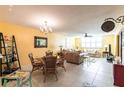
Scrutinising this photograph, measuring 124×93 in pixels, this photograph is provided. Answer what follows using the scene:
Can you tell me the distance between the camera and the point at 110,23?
10.4 feet

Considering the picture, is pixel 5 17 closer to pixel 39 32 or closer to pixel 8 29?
pixel 8 29

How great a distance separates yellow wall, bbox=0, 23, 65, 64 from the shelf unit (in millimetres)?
239

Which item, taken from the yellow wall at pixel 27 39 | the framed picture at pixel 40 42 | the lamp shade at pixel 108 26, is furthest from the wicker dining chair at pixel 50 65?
the lamp shade at pixel 108 26

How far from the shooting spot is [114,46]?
3.67 m

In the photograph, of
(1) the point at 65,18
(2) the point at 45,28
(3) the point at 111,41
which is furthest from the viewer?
(3) the point at 111,41

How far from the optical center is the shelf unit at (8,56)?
4.12m

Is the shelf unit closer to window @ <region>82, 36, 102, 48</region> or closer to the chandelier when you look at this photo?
the chandelier

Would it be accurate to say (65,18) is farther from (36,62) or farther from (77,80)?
(77,80)

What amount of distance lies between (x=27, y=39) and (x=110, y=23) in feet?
6.62


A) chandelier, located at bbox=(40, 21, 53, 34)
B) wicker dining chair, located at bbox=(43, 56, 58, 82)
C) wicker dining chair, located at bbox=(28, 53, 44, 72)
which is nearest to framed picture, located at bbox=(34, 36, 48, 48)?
chandelier, located at bbox=(40, 21, 53, 34)

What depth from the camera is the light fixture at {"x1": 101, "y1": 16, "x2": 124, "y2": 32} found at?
3.12 metres

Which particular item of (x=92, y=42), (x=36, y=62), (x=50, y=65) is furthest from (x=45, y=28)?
(x=50, y=65)

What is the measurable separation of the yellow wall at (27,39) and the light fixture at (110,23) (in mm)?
1072
